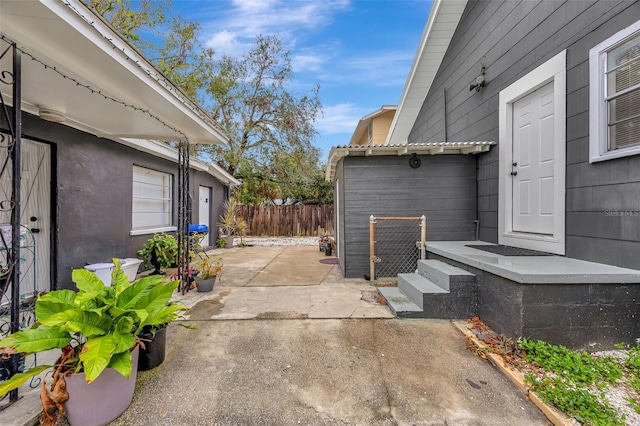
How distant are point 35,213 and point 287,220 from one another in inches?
382

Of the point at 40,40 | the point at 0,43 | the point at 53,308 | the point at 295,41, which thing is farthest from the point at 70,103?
the point at 295,41

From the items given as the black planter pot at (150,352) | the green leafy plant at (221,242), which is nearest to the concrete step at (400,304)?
the black planter pot at (150,352)

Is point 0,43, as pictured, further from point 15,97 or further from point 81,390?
point 81,390

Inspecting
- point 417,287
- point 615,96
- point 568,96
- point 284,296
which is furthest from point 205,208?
point 615,96

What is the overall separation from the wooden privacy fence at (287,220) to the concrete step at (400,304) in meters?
8.96

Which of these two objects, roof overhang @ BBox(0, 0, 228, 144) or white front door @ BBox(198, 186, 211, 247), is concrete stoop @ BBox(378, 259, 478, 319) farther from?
white front door @ BBox(198, 186, 211, 247)

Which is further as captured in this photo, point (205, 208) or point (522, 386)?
point (205, 208)

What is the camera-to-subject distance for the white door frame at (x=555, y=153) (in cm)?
338

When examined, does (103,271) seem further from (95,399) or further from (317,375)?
(317,375)

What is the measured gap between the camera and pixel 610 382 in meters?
2.06

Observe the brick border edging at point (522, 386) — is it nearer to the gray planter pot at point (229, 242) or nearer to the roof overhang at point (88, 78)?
the roof overhang at point (88, 78)

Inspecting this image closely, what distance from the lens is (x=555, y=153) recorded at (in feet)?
11.4

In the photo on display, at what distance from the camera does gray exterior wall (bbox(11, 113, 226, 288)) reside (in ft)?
12.6

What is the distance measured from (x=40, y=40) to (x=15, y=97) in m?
0.44
